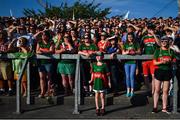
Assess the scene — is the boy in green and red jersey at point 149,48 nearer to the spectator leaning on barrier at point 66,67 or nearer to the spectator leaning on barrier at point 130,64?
the spectator leaning on barrier at point 130,64

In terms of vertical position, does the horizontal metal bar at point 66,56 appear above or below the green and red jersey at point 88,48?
below

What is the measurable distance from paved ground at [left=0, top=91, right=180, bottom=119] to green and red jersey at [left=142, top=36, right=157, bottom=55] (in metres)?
1.16

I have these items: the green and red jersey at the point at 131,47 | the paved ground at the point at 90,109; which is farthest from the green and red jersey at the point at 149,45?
the paved ground at the point at 90,109

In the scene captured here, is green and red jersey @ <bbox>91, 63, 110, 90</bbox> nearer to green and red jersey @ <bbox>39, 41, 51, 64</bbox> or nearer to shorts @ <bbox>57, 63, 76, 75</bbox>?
shorts @ <bbox>57, 63, 76, 75</bbox>

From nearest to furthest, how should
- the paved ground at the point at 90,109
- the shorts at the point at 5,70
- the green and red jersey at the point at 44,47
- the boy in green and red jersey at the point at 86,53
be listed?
the paved ground at the point at 90,109, the boy in green and red jersey at the point at 86,53, the green and red jersey at the point at 44,47, the shorts at the point at 5,70

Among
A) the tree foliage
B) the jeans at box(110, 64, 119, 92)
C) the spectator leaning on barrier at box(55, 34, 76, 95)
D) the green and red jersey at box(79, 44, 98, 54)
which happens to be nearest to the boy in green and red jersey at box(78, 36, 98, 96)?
the green and red jersey at box(79, 44, 98, 54)

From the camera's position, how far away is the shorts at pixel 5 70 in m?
→ 10.1

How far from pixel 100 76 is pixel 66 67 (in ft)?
4.34

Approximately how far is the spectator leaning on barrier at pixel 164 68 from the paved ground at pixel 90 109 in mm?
439

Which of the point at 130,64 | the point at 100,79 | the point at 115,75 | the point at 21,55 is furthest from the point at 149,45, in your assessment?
the point at 21,55

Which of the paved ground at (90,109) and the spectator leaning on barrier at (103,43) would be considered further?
the spectator leaning on barrier at (103,43)

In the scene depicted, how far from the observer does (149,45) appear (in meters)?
9.77

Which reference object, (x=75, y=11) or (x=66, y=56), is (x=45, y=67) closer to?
(x=66, y=56)

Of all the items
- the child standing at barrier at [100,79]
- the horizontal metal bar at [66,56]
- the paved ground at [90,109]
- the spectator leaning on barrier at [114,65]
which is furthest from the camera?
the spectator leaning on barrier at [114,65]
